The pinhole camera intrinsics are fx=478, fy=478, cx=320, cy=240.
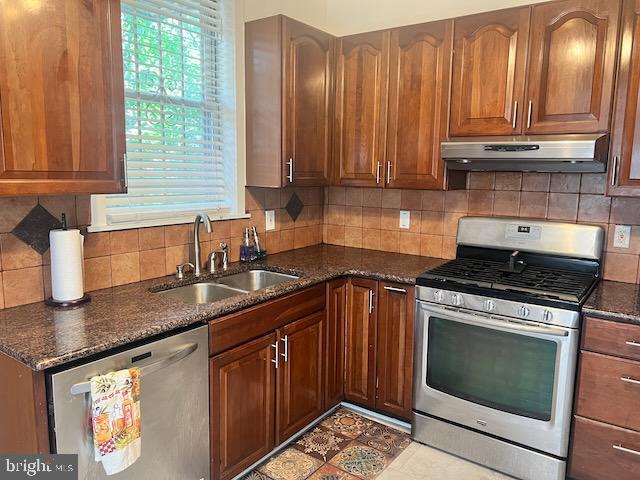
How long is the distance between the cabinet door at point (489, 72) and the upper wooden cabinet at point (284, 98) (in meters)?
0.80

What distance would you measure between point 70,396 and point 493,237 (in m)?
2.23

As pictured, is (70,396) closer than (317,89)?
Yes

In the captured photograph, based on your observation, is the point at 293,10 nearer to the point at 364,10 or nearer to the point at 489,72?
the point at 364,10

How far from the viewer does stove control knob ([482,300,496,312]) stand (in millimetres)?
2209

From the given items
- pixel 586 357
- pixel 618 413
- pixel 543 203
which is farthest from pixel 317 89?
pixel 618 413

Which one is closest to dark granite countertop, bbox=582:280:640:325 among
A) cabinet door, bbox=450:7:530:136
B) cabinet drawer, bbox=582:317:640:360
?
cabinet drawer, bbox=582:317:640:360

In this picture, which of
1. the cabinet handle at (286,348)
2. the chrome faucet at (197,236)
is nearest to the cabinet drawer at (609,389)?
the cabinet handle at (286,348)

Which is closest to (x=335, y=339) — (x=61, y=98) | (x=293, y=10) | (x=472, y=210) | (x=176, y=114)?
(x=472, y=210)

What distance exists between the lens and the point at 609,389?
201 centimetres

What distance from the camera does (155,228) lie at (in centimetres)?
240

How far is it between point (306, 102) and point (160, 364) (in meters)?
1.75

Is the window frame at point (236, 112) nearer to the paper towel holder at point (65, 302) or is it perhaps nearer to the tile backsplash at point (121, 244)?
the tile backsplash at point (121, 244)

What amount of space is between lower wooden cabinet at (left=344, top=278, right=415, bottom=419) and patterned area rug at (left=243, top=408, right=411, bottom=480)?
14 centimetres

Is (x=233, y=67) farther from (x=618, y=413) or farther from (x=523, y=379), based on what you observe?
(x=618, y=413)
